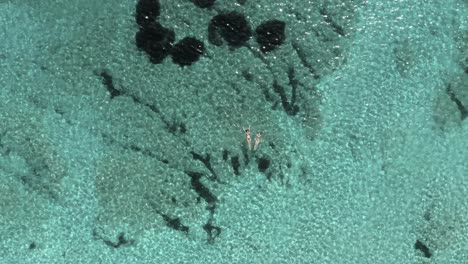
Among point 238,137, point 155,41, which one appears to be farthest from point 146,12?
point 238,137

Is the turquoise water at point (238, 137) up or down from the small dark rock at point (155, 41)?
down

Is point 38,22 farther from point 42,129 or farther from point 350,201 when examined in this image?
point 350,201

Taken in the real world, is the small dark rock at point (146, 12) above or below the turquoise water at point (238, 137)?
above

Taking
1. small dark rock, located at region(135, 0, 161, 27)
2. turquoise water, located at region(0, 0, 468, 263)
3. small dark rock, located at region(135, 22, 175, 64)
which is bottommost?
turquoise water, located at region(0, 0, 468, 263)

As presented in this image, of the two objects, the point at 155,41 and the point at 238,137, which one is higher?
the point at 155,41

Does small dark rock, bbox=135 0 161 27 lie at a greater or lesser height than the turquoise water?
greater

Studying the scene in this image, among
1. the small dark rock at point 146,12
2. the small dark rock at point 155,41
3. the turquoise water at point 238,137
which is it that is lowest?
the turquoise water at point 238,137

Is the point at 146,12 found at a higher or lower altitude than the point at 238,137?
higher

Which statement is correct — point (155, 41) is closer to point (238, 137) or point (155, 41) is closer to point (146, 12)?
point (146, 12)
